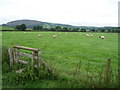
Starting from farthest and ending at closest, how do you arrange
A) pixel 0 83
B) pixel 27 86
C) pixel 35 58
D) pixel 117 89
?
pixel 35 58 → pixel 0 83 → pixel 27 86 → pixel 117 89

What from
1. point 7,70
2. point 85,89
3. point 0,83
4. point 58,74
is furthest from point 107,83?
point 7,70

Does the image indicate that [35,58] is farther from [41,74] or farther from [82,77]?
[82,77]

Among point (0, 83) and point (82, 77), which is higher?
point (82, 77)

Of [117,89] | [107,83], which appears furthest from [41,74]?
[117,89]

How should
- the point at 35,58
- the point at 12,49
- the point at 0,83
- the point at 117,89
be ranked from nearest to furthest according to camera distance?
the point at 117,89 → the point at 0,83 → the point at 35,58 → the point at 12,49

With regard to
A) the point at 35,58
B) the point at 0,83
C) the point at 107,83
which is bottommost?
the point at 0,83

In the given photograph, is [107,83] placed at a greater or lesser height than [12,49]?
lesser

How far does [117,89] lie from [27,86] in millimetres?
3709

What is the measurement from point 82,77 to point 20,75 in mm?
2973

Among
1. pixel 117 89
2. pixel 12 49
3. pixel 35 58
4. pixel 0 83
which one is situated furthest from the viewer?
pixel 12 49

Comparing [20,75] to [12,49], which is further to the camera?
[12,49]

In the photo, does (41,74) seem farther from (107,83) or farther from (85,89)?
(107,83)

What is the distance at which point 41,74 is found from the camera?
556 centimetres

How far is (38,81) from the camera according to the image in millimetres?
5234
